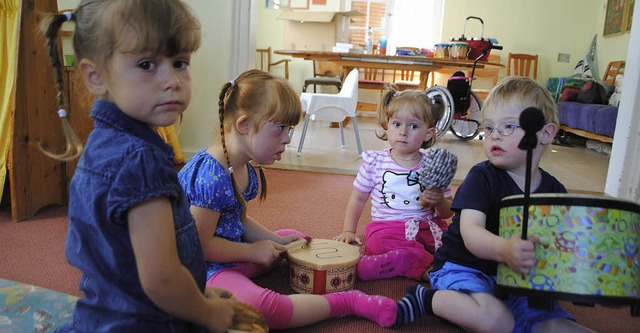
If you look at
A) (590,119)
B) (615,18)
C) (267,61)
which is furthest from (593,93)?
(267,61)

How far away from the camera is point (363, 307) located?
1.11 m

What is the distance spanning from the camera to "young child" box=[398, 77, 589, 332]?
39.2 inches

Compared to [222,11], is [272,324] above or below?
below

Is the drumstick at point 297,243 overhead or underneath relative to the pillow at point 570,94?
underneath

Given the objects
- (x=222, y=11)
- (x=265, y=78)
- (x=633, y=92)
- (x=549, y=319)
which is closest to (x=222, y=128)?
(x=265, y=78)

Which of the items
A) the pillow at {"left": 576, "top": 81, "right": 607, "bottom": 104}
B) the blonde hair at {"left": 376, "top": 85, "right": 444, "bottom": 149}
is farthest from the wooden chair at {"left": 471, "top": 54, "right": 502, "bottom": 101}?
the blonde hair at {"left": 376, "top": 85, "right": 444, "bottom": 149}

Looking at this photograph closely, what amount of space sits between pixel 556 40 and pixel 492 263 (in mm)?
6292

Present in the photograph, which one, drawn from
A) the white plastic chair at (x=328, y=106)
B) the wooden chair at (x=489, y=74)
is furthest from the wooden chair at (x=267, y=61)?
the white plastic chair at (x=328, y=106)

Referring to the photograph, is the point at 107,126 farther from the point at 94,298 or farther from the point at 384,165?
the point at 384,165

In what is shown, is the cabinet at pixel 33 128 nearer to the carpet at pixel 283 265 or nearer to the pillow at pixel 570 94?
the carpet at pixel 283 265

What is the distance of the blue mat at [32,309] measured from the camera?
88 centimetres

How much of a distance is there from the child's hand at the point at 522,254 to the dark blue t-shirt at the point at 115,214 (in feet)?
1.82

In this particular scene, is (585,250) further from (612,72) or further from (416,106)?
(612,72)

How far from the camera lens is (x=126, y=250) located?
0.68 m
